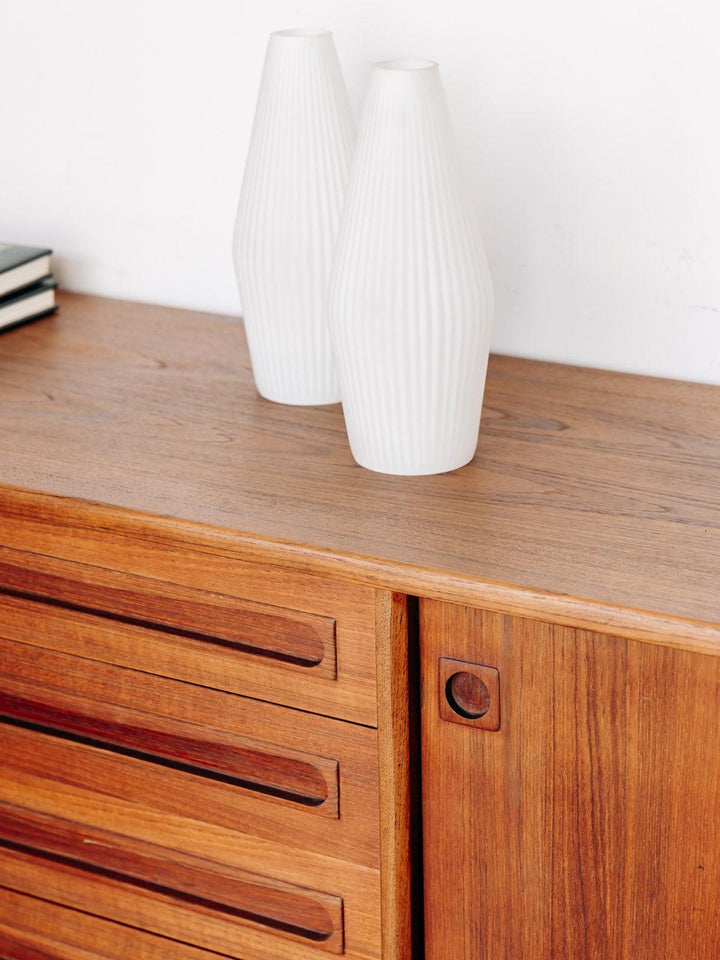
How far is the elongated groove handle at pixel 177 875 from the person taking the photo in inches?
35.5

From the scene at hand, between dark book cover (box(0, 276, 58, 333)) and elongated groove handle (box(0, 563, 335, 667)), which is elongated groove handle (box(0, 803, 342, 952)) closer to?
elongated groove handle (box(0, 563, 335, 667))

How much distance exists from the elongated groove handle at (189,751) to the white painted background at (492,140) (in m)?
0.49

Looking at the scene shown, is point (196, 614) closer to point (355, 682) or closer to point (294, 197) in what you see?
point (355, 682)

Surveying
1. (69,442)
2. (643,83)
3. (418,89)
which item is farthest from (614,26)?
(69,442)

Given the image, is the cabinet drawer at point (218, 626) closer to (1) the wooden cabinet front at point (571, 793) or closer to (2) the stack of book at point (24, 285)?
(1) the wooden cabinet front at point (571, 793)

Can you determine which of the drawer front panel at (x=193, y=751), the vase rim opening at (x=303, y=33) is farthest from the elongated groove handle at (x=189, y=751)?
the vase rim opening at (x=303, y=33)

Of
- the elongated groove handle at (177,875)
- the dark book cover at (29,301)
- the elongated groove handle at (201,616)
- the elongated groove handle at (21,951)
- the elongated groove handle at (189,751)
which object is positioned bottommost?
the elongated groove handle at (21,951)

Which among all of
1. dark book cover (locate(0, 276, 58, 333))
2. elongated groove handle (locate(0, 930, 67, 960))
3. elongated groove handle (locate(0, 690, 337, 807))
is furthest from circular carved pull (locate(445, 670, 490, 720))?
dark book cover (locate(0, 276, 58, 333))

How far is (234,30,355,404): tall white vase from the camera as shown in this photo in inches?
38.2

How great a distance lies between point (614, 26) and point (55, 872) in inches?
34.7

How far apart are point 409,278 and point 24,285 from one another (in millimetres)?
565

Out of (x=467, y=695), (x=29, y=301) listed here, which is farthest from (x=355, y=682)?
(x=29, y=301)

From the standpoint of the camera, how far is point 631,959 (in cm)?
81

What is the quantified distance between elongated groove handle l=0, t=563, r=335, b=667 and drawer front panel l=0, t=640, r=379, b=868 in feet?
0.15
